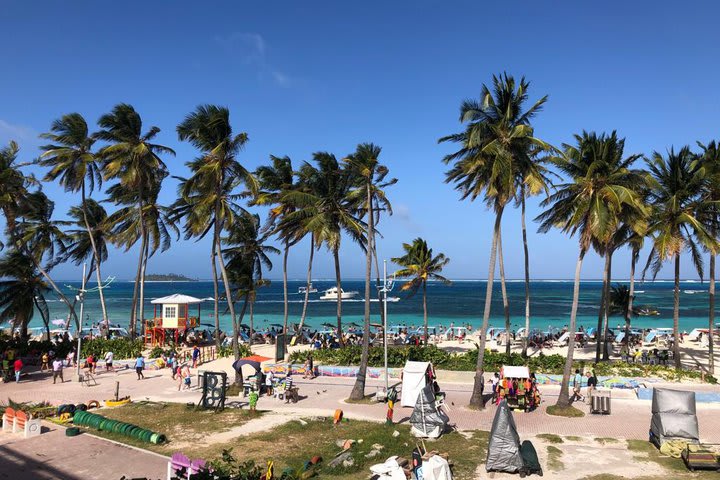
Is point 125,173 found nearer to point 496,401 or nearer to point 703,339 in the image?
point 496,401

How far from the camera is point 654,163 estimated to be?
2633cm

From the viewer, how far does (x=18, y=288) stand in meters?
35.5

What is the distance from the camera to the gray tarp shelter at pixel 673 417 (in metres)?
15.0

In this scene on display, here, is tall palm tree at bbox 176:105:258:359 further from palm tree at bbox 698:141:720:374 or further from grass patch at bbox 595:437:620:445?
palm tree at bbox 698:141:720:374

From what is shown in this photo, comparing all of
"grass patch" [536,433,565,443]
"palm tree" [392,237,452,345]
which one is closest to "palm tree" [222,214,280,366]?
"palm tree" [392,237,452,345]

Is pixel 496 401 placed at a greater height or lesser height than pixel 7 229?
lesser

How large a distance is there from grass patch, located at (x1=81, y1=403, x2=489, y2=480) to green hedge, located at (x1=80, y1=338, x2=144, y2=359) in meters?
14.3

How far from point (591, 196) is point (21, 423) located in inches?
869

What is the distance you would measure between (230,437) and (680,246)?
22590 millimetres

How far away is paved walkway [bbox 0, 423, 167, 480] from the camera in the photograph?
43.8 feet

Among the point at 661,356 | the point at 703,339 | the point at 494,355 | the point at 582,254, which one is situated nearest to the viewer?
the point at 582,254

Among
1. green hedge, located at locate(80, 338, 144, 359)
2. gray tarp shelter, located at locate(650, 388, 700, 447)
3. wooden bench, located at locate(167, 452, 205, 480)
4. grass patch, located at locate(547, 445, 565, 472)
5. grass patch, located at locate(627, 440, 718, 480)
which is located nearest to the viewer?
wooden bench, located at locate(167, 452, 205, 480)

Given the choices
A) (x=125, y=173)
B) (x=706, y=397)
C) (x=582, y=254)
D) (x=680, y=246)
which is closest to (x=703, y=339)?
(x=680, y=246)

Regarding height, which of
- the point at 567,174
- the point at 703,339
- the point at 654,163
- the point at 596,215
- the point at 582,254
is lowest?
the point at 703,339
